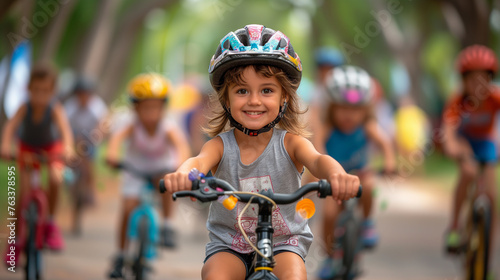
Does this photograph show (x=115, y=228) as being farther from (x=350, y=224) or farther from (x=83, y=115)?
(x=350, y=224)

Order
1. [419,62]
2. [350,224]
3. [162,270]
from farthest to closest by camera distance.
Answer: [419,62]
[162,270]
[350,224]

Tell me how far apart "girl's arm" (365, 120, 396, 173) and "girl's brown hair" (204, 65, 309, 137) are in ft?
10.6

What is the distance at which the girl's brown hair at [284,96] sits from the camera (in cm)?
355

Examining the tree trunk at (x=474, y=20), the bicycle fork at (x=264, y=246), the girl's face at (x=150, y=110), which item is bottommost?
the bicycle fork at (x=264, y=246)

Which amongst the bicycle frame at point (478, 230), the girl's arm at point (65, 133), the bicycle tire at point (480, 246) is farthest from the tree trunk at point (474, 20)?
the girl's arm at point (65, 133)

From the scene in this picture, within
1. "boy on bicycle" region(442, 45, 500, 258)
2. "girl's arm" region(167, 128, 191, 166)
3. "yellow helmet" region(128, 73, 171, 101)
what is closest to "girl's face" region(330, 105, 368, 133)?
"boy on bicycle" region(442, 45, 500, 258)

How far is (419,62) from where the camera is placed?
79.4 ft

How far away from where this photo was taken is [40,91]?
7430 mm

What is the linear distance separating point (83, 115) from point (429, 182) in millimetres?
12319

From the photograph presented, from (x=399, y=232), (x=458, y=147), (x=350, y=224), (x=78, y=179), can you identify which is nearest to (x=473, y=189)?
(x=458, y=147)

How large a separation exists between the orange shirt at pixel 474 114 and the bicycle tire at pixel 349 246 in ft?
5.31

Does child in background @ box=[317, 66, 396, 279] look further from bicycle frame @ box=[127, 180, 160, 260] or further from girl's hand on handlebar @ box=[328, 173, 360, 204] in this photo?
girl's hand on handlebar @ box=[328, 173, 360, 204]

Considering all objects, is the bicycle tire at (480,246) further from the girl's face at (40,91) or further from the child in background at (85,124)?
the child in background at (85,124)

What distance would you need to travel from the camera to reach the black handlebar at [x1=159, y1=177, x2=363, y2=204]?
3.14m
